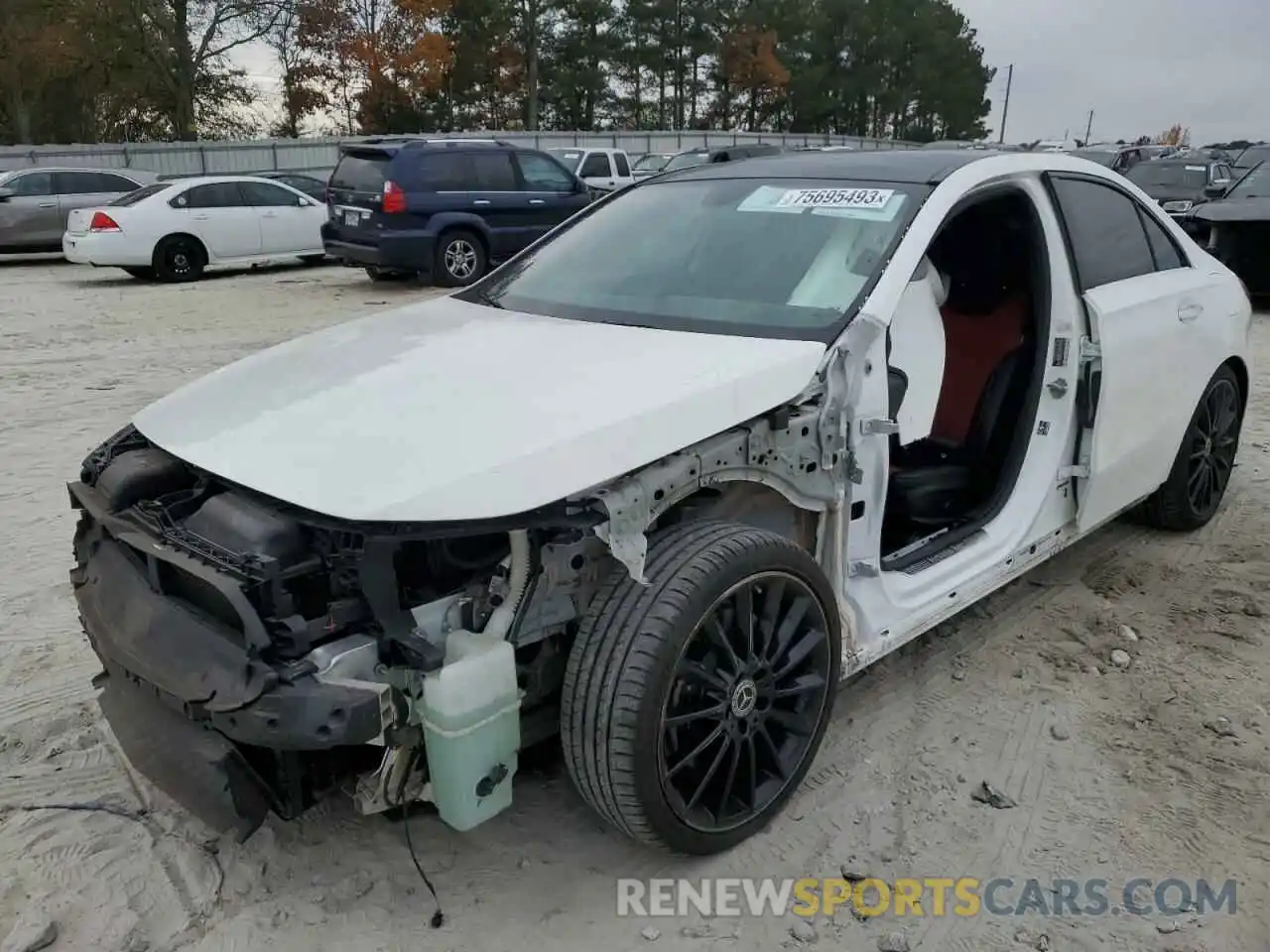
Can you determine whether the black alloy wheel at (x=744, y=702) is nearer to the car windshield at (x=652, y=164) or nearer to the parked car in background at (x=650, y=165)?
the parked car in background at (x=650, y=165)

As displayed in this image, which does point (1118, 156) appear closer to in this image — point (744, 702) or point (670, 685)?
point (744, 702)

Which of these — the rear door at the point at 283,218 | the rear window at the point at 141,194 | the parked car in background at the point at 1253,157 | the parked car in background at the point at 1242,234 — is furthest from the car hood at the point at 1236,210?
the rear window at the point at 141,194

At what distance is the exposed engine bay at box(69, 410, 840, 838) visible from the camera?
81.3 inches

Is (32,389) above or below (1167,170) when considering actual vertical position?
below

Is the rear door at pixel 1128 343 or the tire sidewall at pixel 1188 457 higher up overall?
the rear door at pixel 1128 343

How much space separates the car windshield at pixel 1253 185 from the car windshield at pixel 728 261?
33.1ft

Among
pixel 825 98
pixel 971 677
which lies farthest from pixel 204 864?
pixel 825 98

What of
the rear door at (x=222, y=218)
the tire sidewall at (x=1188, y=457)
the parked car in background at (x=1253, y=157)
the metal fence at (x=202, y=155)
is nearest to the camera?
the tire sidewall at (x=1188, y=457)

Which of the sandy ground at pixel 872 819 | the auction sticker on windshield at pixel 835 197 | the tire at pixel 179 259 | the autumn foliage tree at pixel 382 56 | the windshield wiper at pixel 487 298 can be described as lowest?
the sandy ground at pixel 872 819

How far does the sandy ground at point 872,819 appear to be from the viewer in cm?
236

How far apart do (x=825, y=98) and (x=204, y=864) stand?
55.7 m

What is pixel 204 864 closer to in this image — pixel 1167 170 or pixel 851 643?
pixel 851 643

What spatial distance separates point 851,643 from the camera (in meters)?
2.80

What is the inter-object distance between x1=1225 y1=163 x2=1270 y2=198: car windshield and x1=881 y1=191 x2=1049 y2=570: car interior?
9114 millimetres
